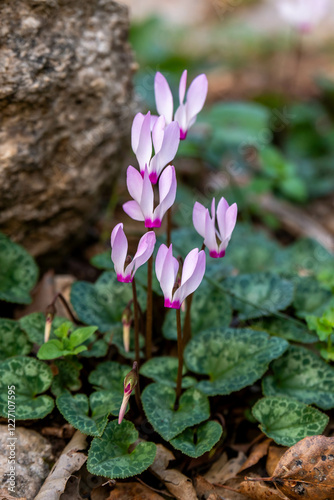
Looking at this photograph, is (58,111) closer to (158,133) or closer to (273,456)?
(158,133)

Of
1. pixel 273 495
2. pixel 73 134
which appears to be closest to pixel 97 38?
pixel 73 134

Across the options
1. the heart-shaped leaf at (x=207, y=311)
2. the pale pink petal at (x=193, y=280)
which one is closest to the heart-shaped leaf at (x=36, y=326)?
the heart-shaped leaf at (x=207, y=311)

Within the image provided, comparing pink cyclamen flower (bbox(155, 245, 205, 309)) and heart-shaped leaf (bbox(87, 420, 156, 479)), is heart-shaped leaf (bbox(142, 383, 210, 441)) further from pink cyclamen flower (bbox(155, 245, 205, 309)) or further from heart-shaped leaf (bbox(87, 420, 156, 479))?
pink cyclamen flower (bbox(155, 245, 205, 309))

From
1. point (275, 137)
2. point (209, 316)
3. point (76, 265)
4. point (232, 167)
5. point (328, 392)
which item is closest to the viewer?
point (328, 392)

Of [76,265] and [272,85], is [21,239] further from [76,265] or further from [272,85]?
[272,85]

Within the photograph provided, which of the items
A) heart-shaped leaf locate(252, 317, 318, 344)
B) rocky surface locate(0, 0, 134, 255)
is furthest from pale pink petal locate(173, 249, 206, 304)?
rocky surface locate(0, 0, 134, 255)

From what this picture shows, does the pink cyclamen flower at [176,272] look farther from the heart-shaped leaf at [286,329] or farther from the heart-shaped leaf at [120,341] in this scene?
the heart-shaped leaf at [286,329]

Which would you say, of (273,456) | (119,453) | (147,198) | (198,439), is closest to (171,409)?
(198,439)
